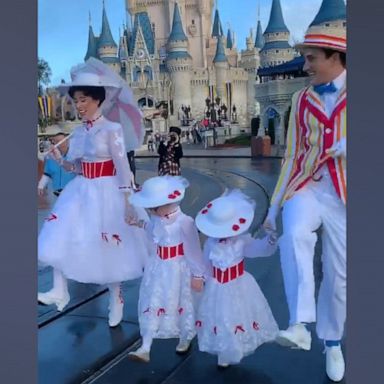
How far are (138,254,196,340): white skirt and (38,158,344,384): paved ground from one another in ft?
0.42

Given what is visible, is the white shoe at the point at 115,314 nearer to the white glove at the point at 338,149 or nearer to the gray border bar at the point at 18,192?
the gray border bar at the point at 18,192

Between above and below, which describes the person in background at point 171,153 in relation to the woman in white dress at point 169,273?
above

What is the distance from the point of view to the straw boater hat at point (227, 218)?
7.13 feet

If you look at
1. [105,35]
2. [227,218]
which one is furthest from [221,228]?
[105,35]

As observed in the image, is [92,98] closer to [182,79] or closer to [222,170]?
[182,79]

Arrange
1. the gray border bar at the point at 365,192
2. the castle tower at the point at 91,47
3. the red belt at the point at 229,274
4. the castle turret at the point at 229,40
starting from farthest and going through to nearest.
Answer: the castle tower at the point at 91,47
the castle turret at the point at 229,40
the red belt at the point at 229,274
the gray border bar at the point at 365,192

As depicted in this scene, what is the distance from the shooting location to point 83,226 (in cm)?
261

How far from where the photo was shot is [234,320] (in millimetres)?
2191

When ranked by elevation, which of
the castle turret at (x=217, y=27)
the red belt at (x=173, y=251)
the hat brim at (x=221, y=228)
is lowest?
the red belt at (x=173, y=251)

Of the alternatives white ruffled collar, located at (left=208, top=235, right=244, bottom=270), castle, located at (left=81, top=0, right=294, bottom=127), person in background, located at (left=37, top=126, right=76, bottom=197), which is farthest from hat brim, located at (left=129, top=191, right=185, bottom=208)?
castle, located at (left=81, top=0, right=294, bottom=127)

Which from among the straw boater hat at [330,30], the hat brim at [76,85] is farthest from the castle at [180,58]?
the straw boater hat at [330,30]

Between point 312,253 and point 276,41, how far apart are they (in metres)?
1.06

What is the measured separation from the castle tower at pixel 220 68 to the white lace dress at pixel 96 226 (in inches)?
26.0

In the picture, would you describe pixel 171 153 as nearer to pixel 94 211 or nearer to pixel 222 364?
pixel 94 211
